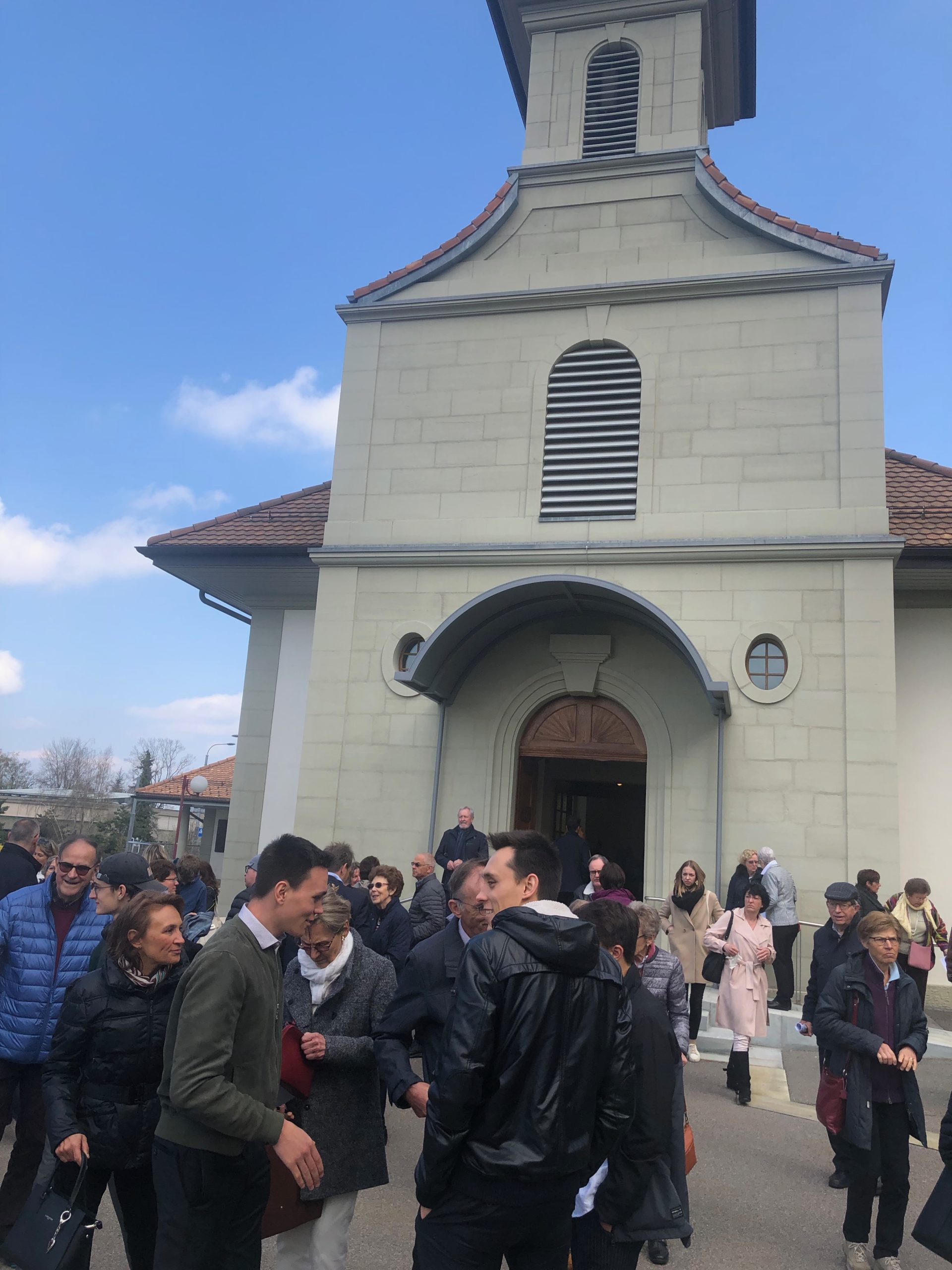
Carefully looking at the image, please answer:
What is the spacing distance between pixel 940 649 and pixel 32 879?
35.9 ft

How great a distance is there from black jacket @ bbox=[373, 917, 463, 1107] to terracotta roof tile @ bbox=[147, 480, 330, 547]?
10684mm

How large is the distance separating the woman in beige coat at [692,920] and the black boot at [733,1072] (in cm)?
99

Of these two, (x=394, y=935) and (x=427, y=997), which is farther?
(x=394, y=935)

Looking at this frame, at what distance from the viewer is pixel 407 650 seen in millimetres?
13000

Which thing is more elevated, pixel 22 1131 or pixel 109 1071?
pixel 109 1071

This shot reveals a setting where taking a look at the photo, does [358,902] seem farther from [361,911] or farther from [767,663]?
[767,663]

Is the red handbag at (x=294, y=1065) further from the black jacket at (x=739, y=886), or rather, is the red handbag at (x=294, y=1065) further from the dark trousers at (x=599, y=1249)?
the black jacket at (x=739, y=886)

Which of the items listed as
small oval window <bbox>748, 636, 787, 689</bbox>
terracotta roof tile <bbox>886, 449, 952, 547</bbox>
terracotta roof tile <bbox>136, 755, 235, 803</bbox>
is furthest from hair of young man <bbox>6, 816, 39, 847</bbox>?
terracotta roof tile <bbox>136, 755, 235, 803</bbox>

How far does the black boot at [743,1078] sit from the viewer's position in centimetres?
774

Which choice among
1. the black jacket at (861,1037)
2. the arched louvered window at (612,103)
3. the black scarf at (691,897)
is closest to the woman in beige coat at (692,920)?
the black scarf at (691,897)

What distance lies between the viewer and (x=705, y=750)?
38.7 feet

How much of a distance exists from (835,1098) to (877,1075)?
0.89 ft

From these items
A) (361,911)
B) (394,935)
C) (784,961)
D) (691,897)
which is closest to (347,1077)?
(394,935)

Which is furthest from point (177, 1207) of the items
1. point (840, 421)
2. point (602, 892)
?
point (840, 421)
